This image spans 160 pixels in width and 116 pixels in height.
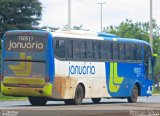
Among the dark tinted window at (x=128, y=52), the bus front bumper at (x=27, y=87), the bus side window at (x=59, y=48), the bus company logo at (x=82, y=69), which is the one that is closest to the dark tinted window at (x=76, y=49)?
the bus company logo at (x=82, y=69)

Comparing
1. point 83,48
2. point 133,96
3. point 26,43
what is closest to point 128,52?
point 133,96

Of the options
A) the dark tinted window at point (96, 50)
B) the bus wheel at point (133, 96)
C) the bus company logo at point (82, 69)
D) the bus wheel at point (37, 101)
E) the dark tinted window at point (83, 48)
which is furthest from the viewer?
the bus wheel at point (133, 96)

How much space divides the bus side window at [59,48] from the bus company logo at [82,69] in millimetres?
961

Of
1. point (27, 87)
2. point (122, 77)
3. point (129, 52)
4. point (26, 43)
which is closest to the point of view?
point (27, 87)

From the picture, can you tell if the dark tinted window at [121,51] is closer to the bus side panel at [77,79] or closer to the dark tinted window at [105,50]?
the dark tinted window at [105,50]

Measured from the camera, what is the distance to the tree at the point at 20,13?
6625 cm

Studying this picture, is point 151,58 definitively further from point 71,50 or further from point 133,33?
point 133,33

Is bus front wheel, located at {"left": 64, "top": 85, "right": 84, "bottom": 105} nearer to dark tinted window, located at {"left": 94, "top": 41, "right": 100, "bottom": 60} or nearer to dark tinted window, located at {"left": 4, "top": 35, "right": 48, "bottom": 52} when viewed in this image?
dark tinted window, located at {"left": 94, "top": 41, "right": 100, "bottom": 60}

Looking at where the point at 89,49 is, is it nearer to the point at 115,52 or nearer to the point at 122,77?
the point at 115,52

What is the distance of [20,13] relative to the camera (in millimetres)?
67062

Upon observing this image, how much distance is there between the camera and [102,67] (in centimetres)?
3622

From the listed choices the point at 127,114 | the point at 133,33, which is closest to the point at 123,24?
→ the point at 133,33

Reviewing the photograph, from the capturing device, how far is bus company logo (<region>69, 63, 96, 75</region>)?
111 feet

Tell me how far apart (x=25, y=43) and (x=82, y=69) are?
10.8 ft
